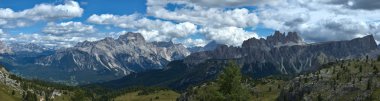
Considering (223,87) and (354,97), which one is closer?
(223,87)

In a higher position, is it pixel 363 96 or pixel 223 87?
pixel 223 87

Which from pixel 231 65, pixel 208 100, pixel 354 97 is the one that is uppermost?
pixel 231 65

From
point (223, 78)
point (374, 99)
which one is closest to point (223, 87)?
point (223, 78)

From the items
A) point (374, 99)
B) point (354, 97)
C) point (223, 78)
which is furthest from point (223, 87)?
point (354, 97)

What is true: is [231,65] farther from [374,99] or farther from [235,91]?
[374,99]

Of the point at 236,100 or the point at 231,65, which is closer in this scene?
the point at 236,100

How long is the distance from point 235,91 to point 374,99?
128635mm

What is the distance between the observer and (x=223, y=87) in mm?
71938

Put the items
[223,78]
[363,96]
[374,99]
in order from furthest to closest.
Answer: [363,96] → [374,99] → [223,78]

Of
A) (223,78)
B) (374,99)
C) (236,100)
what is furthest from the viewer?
(374,99)

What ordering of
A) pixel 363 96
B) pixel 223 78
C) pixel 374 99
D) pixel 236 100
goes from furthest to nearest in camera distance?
pixel 363 96 < pixel 374 99 < pixel 223 78 < pixel 236 100

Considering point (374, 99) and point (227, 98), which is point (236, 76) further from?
point (374, 99)

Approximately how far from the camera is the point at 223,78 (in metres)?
71.6

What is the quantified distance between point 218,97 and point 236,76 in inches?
191
